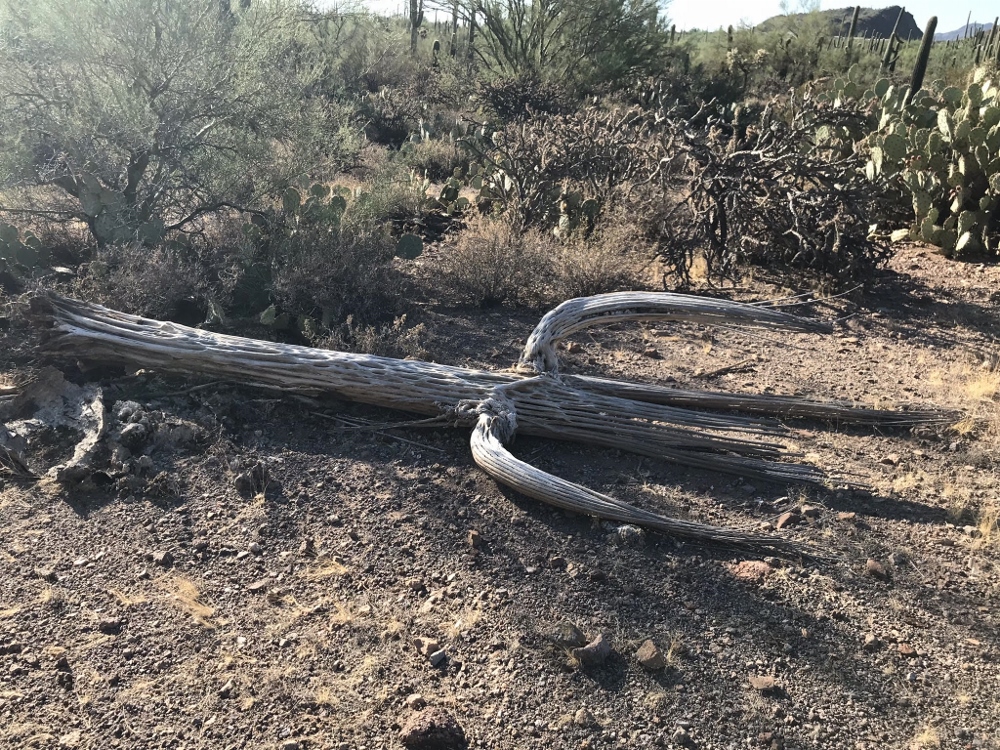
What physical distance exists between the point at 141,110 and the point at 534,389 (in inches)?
181

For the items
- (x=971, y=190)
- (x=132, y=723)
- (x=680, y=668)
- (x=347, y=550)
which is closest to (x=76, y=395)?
(x=347, y=550)

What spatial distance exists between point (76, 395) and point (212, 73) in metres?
3.58

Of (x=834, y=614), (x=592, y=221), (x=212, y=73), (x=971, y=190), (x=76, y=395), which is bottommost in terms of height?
(x=834, y=614)

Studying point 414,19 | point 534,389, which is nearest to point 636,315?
point 534,389

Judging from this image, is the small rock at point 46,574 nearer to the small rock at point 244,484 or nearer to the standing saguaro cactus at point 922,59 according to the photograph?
the small rock at point 244,484

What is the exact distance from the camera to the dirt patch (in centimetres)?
262

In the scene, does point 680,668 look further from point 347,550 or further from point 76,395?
point 76,395

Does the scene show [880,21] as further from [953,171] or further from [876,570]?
[876,570]

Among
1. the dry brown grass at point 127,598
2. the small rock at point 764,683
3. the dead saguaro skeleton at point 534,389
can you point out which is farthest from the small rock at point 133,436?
the small rock at point 764,683

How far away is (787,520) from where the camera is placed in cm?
364

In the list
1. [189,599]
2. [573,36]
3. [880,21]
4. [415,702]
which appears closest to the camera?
[415,702]

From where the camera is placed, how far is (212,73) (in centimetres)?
672

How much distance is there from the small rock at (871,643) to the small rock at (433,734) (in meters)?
1.61

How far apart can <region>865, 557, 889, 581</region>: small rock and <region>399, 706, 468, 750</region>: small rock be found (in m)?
1.96
